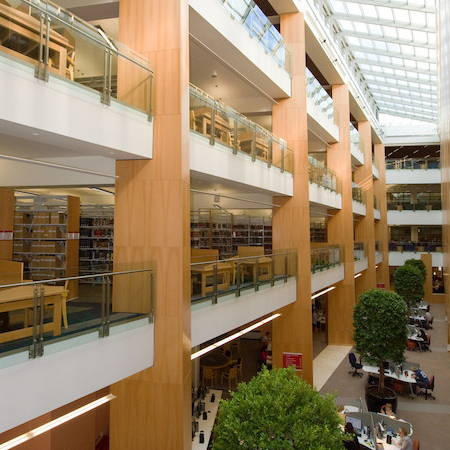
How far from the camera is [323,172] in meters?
13.2

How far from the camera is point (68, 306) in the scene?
395 cm

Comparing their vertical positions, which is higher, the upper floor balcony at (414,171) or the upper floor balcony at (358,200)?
the upper floor balcony at (414,171)

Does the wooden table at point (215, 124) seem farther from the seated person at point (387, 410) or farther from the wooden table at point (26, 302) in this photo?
the seated person at point (387, 410)

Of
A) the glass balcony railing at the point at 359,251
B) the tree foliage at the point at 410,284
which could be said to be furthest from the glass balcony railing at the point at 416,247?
the glass balcony railing at the point at 359,251

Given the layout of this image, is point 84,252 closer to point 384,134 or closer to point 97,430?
point 97,430

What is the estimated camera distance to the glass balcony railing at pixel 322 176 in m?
11.7

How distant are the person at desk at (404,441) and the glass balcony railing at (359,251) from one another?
9642 mm

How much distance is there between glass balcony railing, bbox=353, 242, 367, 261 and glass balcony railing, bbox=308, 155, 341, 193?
313 cm

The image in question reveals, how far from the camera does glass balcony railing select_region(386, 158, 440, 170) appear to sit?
84.8 ft

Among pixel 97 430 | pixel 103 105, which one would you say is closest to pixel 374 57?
pixel 103 105

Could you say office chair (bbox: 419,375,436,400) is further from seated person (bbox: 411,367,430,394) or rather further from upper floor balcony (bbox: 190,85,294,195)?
upper floor balcony (bbox: 190,85,294,195)

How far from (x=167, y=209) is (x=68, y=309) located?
1.95m

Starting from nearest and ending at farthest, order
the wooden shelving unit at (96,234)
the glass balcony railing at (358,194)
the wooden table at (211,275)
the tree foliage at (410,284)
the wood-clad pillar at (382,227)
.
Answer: the wooden table at (211,275), the wooden shelving unit at (96,234), the glass balcony railing at (358,194), the tree foliage at (410,284), the wood-clad pillar at (382,227)

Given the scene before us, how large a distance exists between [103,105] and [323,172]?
384 inches
